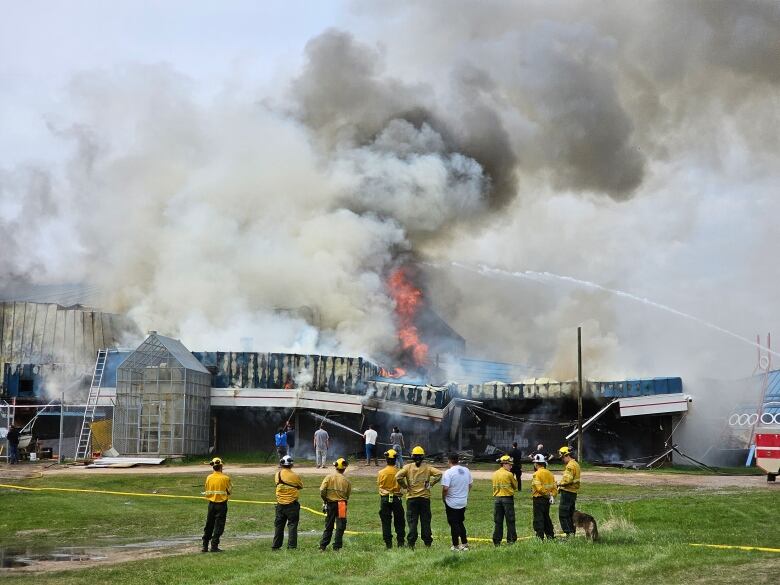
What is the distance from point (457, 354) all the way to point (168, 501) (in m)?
40.1

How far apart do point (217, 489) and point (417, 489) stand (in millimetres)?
4059

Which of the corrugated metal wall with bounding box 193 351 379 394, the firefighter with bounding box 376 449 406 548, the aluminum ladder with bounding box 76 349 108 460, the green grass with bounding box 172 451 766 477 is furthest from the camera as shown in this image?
the corrugated metal wall with bounding box 193 351 379 394

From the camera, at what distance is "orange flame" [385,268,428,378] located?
196 ft

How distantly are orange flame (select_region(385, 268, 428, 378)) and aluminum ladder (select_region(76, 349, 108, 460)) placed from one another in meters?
19.1

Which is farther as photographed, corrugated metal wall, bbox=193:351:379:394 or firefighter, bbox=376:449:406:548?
corrugated metal wall, bbox=193:351:379:394

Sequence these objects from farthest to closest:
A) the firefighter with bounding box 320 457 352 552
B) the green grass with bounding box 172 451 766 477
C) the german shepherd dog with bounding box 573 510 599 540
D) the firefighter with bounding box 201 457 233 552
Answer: the green grass with bounding box 172 451 766 477
the firefighter with bounding box 201 457 233 552
the firefighter with bounding box 320 457 352 552
the german shepherd dog with bounding box 573 510 599 540

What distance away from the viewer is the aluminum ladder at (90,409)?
145 ft

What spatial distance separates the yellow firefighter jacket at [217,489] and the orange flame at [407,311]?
39.6 meters

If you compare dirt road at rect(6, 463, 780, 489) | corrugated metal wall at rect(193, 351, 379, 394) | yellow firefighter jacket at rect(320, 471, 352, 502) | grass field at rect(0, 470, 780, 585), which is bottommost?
grass field at rect(0, 470, 780, 585)

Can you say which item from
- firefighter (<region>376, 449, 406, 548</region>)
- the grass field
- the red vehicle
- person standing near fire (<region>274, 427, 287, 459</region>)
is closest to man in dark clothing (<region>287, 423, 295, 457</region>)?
person standing near fire (<region>274, 427, 287, 459</region>)

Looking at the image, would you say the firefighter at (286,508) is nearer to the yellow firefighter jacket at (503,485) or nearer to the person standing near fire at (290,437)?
the yellow firefighter jacket at (503,485)

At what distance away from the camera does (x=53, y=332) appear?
61.2 metres

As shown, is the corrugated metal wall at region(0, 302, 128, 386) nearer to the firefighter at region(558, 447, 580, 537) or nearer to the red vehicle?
the red vehicle

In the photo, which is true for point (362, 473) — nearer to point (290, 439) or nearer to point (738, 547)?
point (290, 439)
